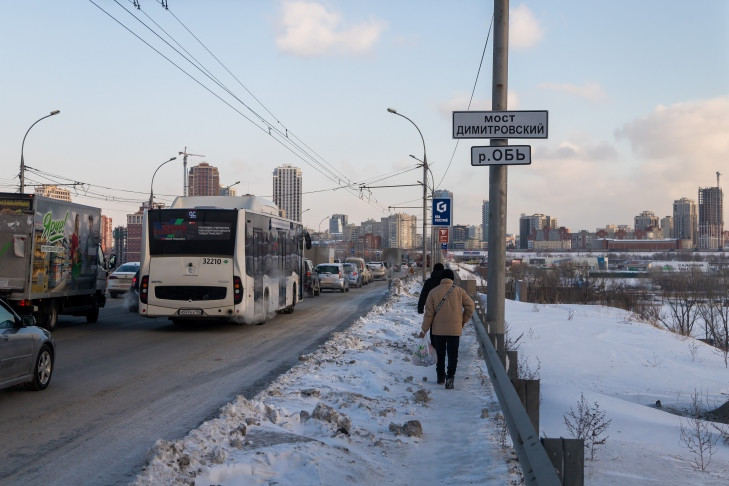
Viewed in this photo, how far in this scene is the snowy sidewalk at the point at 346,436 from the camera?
5605 mm

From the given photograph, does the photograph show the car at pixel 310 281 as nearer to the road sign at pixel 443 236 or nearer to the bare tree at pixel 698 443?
the road sign at pixel 443 236

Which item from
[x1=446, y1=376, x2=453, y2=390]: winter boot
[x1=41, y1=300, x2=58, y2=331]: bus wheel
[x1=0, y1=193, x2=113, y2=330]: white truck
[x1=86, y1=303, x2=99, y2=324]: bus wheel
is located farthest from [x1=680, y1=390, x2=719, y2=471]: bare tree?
[x1=86, y1=303, x2=99, y2=324]: bus wheel

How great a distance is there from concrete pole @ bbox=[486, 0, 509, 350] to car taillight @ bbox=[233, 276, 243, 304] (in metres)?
8.45

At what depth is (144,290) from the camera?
17844 millimetres

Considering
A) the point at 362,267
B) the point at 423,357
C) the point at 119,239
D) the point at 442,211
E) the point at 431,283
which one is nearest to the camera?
the point at 423,357

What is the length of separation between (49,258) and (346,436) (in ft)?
41.0

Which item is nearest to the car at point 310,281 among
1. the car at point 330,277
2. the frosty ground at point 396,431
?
the car at point 330,277

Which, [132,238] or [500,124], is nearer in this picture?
[500,124]

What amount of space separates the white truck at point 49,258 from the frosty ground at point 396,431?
7.08 m

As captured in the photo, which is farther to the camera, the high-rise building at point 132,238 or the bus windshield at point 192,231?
the high-rise building at point 132,238

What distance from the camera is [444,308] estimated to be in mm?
10281

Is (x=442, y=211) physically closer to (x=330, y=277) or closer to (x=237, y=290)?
(x=237, y=290)

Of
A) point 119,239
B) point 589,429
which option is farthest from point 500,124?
point 119,239

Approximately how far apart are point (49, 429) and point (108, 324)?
1322 cm
